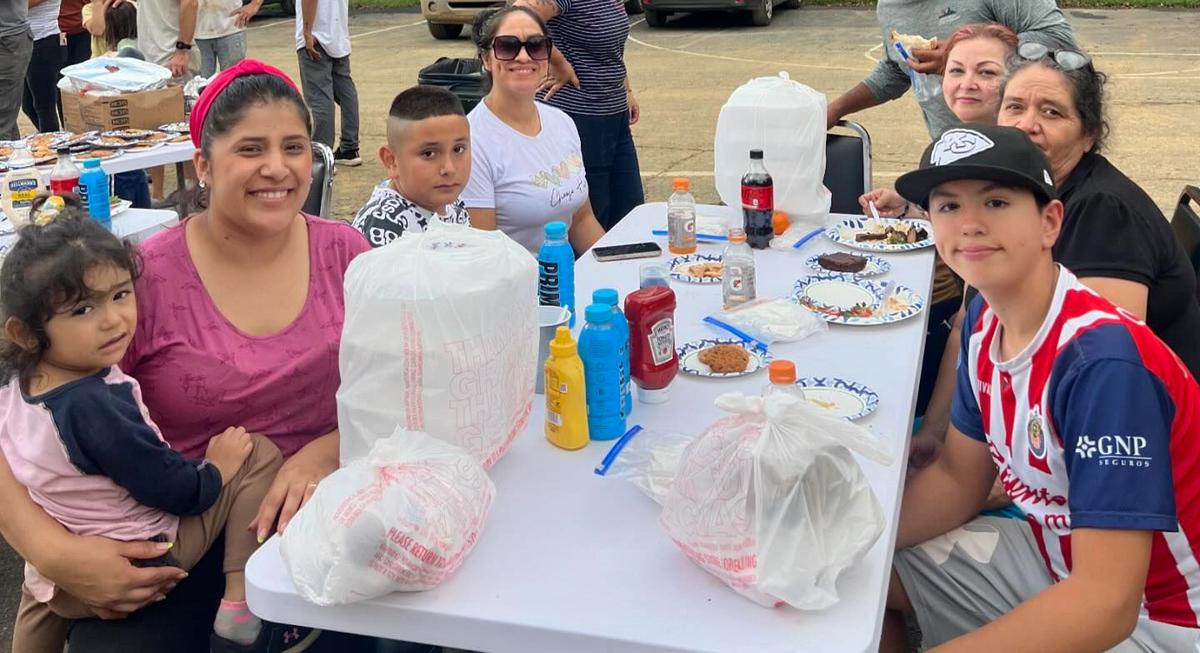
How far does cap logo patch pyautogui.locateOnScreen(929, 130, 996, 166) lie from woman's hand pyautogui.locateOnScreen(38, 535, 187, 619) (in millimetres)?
1639

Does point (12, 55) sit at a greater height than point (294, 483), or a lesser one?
greater

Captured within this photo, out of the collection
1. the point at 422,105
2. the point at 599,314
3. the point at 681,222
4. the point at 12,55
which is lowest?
the point at 681,222

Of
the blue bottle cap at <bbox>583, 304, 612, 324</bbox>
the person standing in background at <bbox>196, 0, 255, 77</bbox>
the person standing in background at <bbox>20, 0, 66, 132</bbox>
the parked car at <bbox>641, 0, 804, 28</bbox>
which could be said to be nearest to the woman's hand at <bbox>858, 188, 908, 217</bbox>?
the blue bottle cap at <bbox>583, 304, 612, 324</bbox>

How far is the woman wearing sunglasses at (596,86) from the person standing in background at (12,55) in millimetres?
3221

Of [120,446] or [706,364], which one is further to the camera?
[706,364]

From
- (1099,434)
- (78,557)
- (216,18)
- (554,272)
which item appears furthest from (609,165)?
(216,18)

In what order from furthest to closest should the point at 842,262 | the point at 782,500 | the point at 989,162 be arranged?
1. the point at 842,262
2. the point at 989,162
3. the point at 782,500

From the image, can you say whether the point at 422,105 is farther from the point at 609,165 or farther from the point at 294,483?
the point at 609,165

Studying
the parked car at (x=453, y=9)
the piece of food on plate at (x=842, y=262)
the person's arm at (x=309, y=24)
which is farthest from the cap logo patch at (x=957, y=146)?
the parked car at (x=453, y=9)

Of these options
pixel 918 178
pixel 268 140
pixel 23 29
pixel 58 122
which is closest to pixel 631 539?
pixel 918 178

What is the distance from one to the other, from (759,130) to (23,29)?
14.2ft

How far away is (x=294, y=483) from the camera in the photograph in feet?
6.77

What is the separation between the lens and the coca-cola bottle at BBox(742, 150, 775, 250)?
11.1 ft

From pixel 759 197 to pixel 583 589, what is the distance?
201cm
